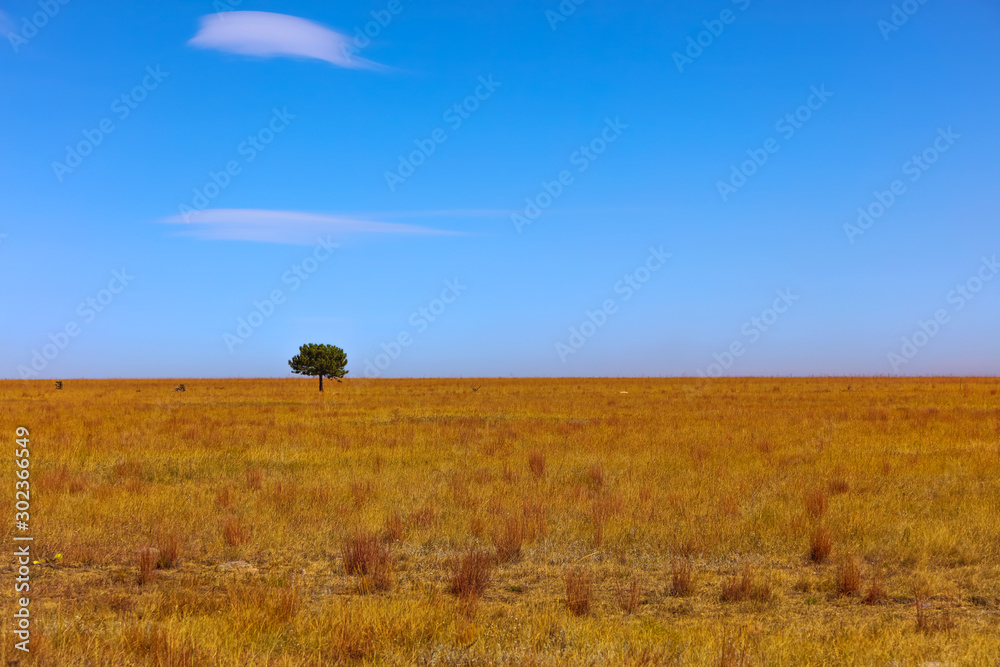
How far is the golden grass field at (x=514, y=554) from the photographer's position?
5.57m

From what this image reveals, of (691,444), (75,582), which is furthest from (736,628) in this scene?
(691,444)

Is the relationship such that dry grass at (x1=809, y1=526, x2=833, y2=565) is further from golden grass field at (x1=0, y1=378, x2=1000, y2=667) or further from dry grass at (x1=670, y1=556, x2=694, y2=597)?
dry grass at (x1=670, y1=556, x2=694, y2=597)

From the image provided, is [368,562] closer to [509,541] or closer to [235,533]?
Result: [509,541]

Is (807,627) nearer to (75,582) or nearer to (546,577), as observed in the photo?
(546,577)

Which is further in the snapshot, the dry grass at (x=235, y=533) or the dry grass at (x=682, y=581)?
the dry grass at (x=235, y=533)

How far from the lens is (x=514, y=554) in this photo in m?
8.57

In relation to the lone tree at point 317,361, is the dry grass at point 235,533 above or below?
below

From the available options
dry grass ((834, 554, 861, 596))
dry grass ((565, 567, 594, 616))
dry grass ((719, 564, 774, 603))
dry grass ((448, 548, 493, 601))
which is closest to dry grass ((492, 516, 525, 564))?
dry grass ((448, 548, 493, 601))

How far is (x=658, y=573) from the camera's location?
7945 millimetres

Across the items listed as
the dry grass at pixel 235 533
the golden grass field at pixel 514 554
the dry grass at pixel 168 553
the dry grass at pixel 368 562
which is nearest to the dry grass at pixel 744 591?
the golden grass field at pixel 514 554

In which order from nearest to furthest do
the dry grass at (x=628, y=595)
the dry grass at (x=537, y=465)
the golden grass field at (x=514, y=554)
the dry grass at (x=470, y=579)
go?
the golden grass field at (x=514, y=554), the dry grass at (x=628, y=595), the dry grass at (x=470, y=579), the dry grass at (x=537, y=465)

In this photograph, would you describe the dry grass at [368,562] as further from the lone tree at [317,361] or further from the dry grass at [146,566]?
the lone tree at [317,361]

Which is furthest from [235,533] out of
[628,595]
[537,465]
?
[537,465]

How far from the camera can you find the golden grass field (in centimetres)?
557
